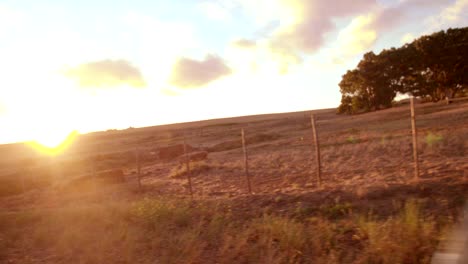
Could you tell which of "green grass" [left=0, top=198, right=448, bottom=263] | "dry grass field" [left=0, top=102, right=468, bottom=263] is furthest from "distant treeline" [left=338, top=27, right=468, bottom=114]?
"green grass" [left=0, top=198, right=448, bottom=263]

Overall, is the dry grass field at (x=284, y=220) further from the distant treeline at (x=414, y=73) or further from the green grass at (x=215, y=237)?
the distant treeline at (x=414, y=73)

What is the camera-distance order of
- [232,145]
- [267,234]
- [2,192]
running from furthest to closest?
1. [232,145]
2. [2,192]
3. [267,234]

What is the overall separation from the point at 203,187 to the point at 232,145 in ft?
60.0

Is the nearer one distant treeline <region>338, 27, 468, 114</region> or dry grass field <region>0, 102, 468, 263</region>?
dry grass field <region>0, 102, 468, 263</region>

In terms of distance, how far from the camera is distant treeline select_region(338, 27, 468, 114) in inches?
1560

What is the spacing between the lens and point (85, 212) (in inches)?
392

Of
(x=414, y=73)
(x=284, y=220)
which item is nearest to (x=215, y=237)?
(x=284, y=220)

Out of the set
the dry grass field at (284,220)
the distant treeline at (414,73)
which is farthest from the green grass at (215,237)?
the distant treeline at (414,73)

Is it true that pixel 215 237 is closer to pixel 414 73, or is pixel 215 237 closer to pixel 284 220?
pixel 284 220

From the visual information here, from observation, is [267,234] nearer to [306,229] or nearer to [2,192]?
[306,229]

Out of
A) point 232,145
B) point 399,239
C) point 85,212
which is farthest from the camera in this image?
point 232,145

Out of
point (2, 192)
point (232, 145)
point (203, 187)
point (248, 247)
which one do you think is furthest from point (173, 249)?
point (232, 145)

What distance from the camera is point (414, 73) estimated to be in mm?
43344

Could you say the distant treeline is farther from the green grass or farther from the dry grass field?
the green grass
